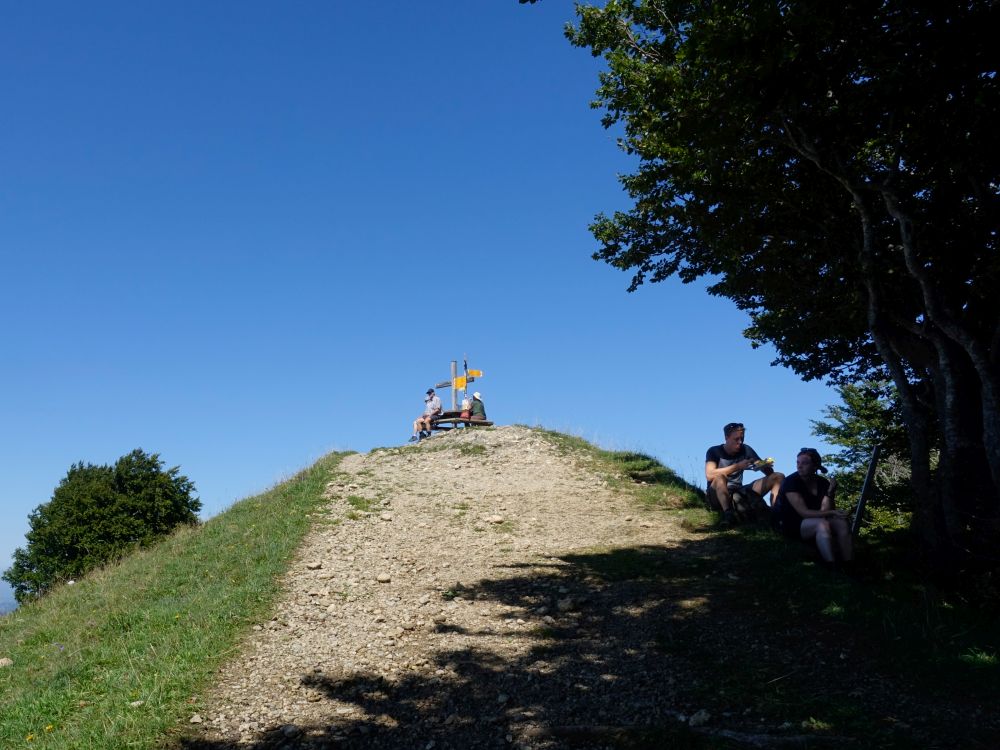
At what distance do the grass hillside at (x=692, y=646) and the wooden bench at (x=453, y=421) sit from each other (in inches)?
467

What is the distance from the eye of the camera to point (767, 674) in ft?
18.3

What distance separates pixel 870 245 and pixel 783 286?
2.49 metres

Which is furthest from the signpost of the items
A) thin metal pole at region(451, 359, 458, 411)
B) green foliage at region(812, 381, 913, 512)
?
green foliage at region(812, 381, 913, 512)

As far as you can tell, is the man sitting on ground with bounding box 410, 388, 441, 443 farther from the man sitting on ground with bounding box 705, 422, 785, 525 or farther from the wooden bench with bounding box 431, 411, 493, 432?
the man sitting on ground with bounding box 705, 422, 785, 525

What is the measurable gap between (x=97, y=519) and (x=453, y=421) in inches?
396

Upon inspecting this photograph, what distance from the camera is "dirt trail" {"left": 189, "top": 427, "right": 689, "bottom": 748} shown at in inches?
205

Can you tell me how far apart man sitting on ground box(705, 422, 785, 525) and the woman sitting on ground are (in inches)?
34.9

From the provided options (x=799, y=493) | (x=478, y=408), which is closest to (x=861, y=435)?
(x=478, y=408)

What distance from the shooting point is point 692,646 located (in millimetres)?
6219

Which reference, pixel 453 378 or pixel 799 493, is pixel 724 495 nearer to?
pixel 799 493

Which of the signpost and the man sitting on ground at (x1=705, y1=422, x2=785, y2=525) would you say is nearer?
the man sitting on ground at (x1=705, y1=422, x2=785, y2=525)

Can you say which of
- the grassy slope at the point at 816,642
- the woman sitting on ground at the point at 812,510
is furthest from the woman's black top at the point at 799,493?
the grassy slope at the point at 816,642

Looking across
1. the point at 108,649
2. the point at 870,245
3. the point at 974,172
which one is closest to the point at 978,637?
the point at 870,245

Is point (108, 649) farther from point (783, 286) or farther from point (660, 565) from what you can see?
point (783, 286)
